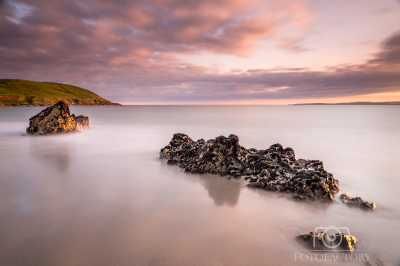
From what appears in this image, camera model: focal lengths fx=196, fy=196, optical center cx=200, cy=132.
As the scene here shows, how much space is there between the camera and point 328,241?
283cm

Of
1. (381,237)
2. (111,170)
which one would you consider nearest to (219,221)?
(381,237)

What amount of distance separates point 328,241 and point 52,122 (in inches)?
637

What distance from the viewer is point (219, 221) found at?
3.46 m

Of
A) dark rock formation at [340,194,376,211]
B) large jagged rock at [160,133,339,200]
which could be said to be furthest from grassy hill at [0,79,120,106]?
dark rock formation at [340,194,376,211]

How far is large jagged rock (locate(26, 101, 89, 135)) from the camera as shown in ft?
43.2

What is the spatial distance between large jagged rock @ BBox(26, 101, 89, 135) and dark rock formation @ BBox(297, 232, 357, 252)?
1551 centimetres

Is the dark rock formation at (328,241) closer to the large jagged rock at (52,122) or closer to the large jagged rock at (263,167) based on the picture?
the large jagged rock at (263,167)

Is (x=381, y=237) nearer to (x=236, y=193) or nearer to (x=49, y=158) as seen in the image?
(x=236, y=193)

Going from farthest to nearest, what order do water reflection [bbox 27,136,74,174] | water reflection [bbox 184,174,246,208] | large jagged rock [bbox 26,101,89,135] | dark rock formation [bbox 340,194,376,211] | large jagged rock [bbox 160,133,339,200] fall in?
large jagged rock [bbox 26,101,89,135], water reflection [bbox 27,136,74,174], large jagged rock [bbox 160,133,339,200], water reflection [bbox 184,174,246,208], dark rock formation [bbox 340,194,376,211]

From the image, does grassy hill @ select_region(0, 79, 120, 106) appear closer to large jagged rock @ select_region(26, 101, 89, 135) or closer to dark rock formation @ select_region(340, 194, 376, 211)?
large jagged rock @ select_region(26, 101, 89, 135)

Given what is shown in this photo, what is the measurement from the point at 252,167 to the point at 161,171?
2839mm

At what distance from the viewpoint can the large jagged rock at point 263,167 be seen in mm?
4515

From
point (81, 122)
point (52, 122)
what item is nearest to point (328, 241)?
point (52, 122)

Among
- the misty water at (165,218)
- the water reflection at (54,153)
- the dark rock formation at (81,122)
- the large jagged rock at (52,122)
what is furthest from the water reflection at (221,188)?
the dark rock formation at (81,122)
